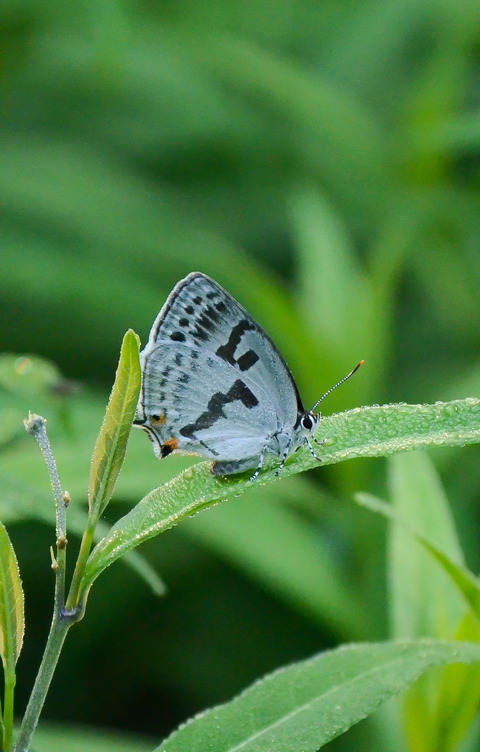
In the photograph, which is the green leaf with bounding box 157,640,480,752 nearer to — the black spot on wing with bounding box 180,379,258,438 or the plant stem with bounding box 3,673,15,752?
the plant stem with bounding box 3,673,15,752

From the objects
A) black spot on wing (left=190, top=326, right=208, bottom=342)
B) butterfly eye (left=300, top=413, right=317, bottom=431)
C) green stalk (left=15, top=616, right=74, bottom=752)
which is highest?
black spot on wing (left=190, top=326, right=208, bottom=342)

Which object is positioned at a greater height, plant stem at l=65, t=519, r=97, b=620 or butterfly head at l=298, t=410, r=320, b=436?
butterfly head at l=298, t=410, r=320, b=436

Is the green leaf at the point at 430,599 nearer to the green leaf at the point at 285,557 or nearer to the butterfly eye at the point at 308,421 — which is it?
the butterfly eye at the point at 308,421

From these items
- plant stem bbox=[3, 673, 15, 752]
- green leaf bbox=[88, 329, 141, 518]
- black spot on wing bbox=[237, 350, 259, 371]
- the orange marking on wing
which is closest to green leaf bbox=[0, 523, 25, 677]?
plant stem bbox=[3, 673, 15, 752]

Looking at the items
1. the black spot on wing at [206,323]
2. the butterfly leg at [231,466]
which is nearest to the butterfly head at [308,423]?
the butterfly leg at [231,466]

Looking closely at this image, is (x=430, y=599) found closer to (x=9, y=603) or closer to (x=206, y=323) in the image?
(x=206, y=323)

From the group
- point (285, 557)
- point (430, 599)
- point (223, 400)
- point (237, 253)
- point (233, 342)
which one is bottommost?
point (285, 557)

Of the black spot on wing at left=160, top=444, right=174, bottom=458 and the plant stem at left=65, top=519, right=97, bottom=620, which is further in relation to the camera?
the black spot on wing at left=160, top=444, right=174, bottom=458

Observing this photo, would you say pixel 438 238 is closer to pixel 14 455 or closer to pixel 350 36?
pixel 350 36

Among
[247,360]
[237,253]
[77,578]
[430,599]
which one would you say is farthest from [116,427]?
[237,253]
